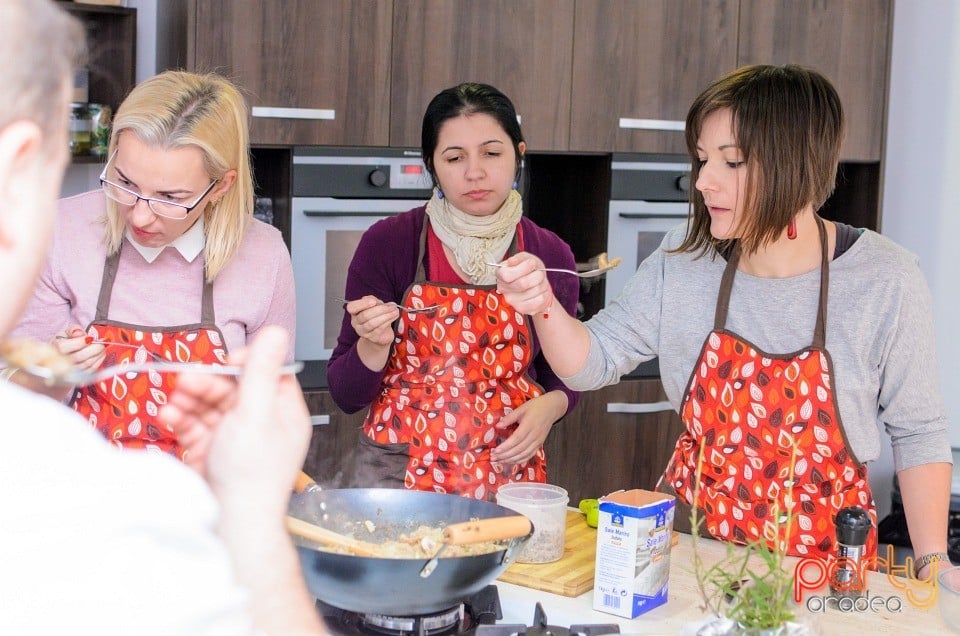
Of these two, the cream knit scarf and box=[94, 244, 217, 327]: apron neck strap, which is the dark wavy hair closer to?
the cream knit scarf

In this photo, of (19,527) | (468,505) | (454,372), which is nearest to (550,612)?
(468,505)

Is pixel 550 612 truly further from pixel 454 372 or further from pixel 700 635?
pixel 454 372

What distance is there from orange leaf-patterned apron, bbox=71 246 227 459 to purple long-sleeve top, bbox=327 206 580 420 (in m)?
0.38

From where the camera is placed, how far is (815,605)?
5.03 ft

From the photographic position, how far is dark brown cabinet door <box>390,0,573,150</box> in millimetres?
3018

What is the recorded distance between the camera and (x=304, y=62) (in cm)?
288

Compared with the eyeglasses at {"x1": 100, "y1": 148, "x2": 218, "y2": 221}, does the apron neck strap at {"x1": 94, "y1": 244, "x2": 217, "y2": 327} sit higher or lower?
A: lower

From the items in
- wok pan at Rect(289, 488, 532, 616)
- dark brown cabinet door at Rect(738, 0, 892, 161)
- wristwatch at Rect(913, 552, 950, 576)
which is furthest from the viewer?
dark brown cabinet door at Rect(738, 0, 892, 161)

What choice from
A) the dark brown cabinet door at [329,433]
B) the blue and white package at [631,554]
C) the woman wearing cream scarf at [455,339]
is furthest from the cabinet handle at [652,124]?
the blue and white package at [631,554]

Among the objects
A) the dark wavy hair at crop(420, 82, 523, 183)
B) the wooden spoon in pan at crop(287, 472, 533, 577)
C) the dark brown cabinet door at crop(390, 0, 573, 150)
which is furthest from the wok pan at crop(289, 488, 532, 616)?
the dark brown cabinet door at crop(390, 0, 573, 150)

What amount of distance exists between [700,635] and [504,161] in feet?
4.21

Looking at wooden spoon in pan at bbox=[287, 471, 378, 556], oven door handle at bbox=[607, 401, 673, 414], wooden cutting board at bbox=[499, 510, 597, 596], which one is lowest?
oven door handle at bbox=[607, 401, 673, 414]

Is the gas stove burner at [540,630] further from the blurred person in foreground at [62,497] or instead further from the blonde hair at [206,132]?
the blonde hair at [206,132]

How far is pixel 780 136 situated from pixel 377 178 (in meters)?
1.37
